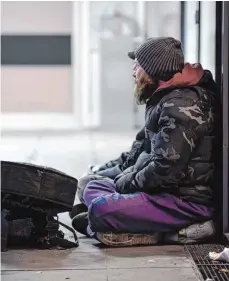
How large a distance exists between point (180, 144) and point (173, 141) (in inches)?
1.5

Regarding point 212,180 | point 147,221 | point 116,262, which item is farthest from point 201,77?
point 116,262

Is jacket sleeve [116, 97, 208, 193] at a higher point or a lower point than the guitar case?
higher

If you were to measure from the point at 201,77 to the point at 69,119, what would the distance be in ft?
24.6

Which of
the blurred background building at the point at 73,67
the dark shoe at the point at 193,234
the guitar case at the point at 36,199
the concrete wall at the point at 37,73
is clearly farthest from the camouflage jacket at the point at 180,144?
the concrete wall at the point at 37,73

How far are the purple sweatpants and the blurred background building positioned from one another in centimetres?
527

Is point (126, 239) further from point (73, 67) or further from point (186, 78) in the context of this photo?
point (73, 67)

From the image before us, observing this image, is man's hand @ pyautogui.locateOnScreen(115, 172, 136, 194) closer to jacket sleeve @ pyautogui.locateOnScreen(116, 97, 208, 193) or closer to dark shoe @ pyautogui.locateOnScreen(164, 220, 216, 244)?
jacket sleeve @ pyautogui.locateOnScreen(116, 97, 208, 193)

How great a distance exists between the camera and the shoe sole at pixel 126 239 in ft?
10.9

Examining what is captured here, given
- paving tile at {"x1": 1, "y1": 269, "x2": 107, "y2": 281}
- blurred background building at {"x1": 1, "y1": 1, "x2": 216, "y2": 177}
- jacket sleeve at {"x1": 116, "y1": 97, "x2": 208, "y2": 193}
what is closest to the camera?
paving tile at {"x1": 1, "y1": 269, "x2": 107, "y2": 281}

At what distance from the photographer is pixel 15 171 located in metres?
3.18

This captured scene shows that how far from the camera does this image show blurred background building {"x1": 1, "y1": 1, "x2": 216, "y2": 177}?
32.3 ft

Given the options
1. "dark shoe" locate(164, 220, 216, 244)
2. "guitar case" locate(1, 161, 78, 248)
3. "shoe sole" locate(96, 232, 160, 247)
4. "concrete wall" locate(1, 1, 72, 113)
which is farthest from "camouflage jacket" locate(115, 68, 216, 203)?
"concrete wall" locate(1, 1, 72, 113)

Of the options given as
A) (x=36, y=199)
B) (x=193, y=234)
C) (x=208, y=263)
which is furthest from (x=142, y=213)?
(x=36, y=199)

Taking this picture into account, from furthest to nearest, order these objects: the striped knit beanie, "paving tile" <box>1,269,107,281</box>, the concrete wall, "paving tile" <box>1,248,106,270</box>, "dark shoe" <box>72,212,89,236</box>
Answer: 1. the concrete wall
2. "dark shoe" <box>72,212,89,236</box>
3. the striped knit beanie
4. "paving tile" <box>1,248,106,270</box>
5. "paving tile" <box>1,269,107,281</box>
